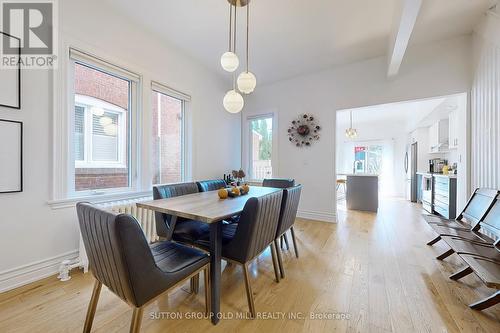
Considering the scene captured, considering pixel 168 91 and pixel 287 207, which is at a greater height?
pixel 168 91

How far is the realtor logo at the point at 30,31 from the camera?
1690mm

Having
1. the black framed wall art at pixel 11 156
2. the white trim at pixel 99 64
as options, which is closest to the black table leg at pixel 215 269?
the black framed wall art at pixel 11 156

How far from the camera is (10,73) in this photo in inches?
65.9

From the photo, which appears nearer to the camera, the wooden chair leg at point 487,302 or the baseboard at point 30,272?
the wooden chair leg at point 487,302

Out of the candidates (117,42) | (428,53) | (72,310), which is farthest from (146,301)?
(428,53)

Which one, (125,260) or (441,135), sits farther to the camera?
(441,135)

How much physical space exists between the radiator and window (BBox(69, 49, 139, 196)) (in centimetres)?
28

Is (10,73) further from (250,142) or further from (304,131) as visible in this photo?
(304,131)

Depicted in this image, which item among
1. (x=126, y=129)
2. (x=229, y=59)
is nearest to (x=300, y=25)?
(x=229, y=59)

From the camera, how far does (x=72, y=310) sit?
4.83 ft

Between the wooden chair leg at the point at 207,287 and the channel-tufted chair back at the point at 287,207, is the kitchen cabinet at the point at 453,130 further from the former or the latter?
the wooden chair leg at the point at 207,287

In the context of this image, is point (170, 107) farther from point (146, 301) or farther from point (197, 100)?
point (146, 301)

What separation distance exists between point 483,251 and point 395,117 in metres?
6.05

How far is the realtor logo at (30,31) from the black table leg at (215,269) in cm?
219
